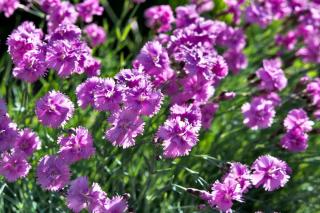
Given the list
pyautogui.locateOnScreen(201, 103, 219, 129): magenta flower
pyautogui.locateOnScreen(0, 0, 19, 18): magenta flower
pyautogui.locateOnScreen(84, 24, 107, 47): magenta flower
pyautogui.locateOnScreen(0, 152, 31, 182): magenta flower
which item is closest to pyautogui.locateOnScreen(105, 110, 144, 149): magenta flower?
pyautogui.locateOnScreen(0, 152, 31, 182): magenta flower

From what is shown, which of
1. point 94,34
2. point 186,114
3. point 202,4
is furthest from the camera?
point 202,4

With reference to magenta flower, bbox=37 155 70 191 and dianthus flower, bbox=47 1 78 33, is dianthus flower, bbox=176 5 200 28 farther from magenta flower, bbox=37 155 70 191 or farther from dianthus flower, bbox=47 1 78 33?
magenta flower, bbox=37 155 70 191

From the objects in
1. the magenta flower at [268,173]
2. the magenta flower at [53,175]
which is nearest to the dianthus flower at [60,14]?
the magenta flower at [53,175]

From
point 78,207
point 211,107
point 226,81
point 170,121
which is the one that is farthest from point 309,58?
point 78,207

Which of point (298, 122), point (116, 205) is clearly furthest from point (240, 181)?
point (298, 122)

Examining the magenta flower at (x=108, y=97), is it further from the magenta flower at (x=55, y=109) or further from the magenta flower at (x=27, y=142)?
the magenta flower at (x=27, y=142)

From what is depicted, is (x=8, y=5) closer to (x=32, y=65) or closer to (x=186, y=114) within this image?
(x=32, y=65)

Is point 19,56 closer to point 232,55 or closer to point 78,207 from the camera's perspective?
point 78,207
